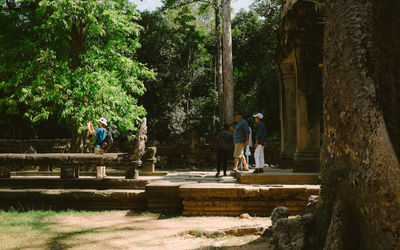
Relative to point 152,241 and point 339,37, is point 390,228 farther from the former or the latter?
point 152,241

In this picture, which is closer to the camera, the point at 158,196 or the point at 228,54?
the point at 158,196

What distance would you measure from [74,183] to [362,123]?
720 centimetres

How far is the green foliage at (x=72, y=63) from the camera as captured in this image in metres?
11.7

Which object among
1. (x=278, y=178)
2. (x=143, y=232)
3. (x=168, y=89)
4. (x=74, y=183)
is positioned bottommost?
(x=143, y=232)

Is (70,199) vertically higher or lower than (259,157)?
lower

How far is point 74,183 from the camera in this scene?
862 centimetres

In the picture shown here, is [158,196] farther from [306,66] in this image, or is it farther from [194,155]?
[194,155]

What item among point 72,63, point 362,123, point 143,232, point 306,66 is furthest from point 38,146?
point 362,123

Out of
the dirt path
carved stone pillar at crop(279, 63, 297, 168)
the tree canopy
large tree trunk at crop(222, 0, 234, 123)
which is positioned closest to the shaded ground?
the dirt path

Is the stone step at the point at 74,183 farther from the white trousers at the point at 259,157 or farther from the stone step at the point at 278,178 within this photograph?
the white trousers at the point at 259,157

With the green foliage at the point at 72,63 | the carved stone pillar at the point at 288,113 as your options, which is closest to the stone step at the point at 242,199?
the carved stone pillar at the point at 288,113

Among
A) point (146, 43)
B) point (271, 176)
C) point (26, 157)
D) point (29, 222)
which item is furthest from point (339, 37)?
point (146, 43)

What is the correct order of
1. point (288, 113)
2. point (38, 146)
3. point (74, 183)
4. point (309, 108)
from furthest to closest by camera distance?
point (38, 146)
point (288, 113)
point (74, 183)
point (309, 108)

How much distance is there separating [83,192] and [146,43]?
1717cm
